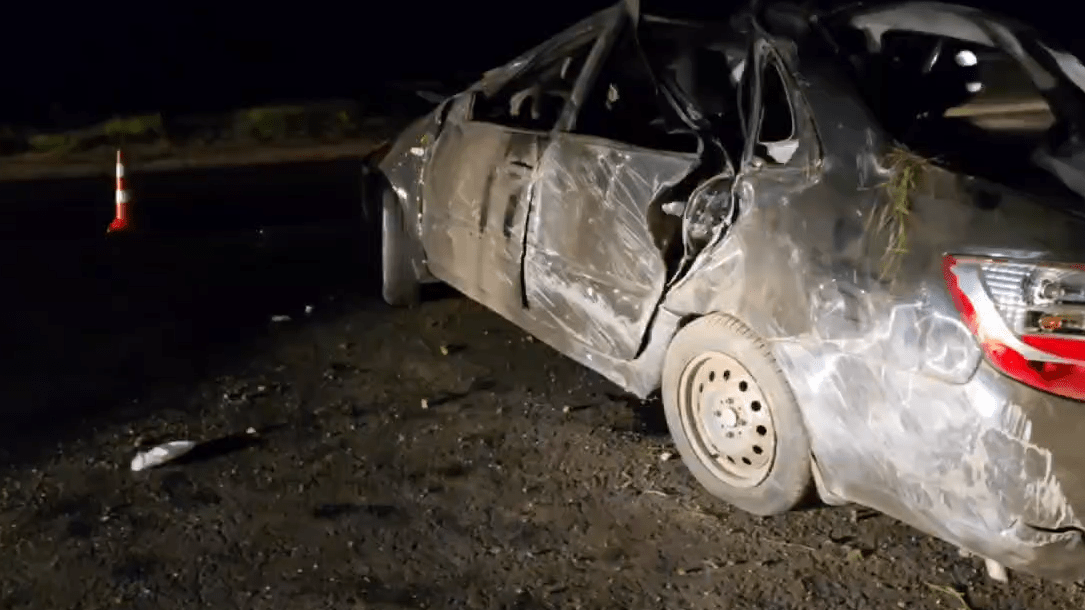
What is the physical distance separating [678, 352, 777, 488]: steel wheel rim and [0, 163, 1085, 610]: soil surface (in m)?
0.17

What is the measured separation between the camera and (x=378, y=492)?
4551mm

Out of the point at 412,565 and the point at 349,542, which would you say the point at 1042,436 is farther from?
the point at 349,542

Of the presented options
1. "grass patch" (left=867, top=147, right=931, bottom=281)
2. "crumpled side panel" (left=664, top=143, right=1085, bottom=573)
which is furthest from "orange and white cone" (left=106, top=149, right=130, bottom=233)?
"grass patch" (left=867, top=147, right=931, bottom=281)

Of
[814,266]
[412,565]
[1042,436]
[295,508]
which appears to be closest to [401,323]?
→ [295,508]

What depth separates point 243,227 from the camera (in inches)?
360

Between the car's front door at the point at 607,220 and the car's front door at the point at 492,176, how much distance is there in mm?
153

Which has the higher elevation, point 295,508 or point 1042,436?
point 1042,436

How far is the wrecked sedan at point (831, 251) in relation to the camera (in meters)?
3.34

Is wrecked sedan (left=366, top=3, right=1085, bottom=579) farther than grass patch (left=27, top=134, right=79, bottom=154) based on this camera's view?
No

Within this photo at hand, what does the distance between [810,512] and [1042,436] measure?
1.21m

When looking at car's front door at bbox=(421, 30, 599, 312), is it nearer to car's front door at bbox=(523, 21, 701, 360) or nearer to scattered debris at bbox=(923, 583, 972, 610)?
car's front door at bbox=(523, 21, 701, 360)

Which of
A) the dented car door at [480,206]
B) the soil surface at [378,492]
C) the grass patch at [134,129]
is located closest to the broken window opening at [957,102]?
the soil surface at [378,492]

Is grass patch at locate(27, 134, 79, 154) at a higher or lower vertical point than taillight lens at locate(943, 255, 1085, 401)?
lower

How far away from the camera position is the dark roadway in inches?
226
